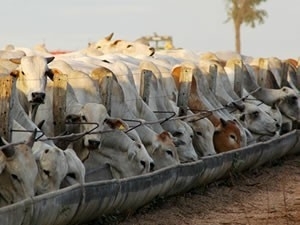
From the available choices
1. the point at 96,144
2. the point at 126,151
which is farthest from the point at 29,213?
the point at 126,151

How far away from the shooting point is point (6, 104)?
9.41 meters

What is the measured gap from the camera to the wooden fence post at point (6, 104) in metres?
9.38

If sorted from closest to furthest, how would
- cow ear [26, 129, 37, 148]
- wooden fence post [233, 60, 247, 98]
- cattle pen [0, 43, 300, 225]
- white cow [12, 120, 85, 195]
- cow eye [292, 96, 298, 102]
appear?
1. cattle pen [0, 43, 300, 225]
2. cow ear [26, 129, 37, 148]
3. white cow [12, 120, 85, 195]
4. wooden fence post [233, 60, 247, 98]
5. cow eye [292, 96, 298, 102]

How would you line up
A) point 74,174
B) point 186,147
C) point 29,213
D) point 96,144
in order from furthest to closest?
point 186,147, point 96,144, point 74,174, point 29,213

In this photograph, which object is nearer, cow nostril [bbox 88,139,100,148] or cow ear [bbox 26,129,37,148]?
cow ear [bbox 26,129,37,148]

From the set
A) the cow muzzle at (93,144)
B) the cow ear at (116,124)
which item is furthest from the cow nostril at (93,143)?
the cow ear at (116,124)

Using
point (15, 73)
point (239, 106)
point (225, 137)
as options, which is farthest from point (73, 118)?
point (239, 106)

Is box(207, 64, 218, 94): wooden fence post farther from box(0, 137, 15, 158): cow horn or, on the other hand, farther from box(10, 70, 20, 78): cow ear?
box(0, 137, 15, 158): cow horn

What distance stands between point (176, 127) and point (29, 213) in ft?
17.6

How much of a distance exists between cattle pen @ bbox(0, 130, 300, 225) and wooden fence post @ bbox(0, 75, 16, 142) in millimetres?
953

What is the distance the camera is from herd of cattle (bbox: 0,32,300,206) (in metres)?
9.44

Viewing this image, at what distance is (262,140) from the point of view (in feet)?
52.5

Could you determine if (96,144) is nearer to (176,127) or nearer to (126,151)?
(126,151)

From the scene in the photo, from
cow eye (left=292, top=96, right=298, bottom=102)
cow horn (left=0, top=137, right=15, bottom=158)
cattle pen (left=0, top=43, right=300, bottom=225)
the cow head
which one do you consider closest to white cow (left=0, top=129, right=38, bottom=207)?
cow horn (left=0, top=137, right=15, bottom=158)
